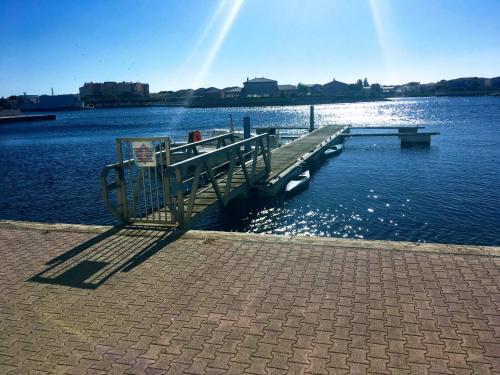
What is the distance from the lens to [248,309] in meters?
5.18

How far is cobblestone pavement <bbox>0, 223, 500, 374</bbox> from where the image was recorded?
4.18 meters

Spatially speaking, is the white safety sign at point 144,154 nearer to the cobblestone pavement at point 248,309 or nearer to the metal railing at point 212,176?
the metal railing at point 212,176

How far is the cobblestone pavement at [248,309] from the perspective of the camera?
418 centimetres

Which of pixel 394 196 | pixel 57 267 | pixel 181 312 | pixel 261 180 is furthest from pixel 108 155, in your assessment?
pixel 181 312

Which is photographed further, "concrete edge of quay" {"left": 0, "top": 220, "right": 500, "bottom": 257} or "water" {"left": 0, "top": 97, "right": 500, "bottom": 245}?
"water" {"left": 0, "top": 97, "right": 500, "bottom": 245}

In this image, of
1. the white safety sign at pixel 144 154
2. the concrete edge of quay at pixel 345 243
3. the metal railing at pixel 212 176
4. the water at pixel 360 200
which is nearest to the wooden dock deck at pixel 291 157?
the metal railing at pixel 212 176

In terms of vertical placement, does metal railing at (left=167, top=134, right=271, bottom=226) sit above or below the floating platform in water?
below

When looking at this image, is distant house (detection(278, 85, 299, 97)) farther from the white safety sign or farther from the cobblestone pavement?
the cobblestone pavement

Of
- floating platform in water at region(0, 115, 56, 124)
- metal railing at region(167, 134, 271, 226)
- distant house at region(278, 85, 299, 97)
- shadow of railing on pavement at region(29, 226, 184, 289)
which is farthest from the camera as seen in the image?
distant house at region(278, 85, 299, 97)

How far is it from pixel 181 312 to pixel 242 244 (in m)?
2.51

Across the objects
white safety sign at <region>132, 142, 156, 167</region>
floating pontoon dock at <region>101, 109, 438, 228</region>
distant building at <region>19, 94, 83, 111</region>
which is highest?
distant building at <region>19, 94, 83, 111</region>

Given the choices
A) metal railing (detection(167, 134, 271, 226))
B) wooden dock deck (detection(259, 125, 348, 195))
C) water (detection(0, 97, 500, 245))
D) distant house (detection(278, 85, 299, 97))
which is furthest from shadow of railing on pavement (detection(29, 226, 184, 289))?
distant house (detection(278, 85, 299, 97))

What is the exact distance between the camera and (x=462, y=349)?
4207mm

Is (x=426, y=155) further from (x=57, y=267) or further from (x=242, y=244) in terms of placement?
(x=57, y=267)
